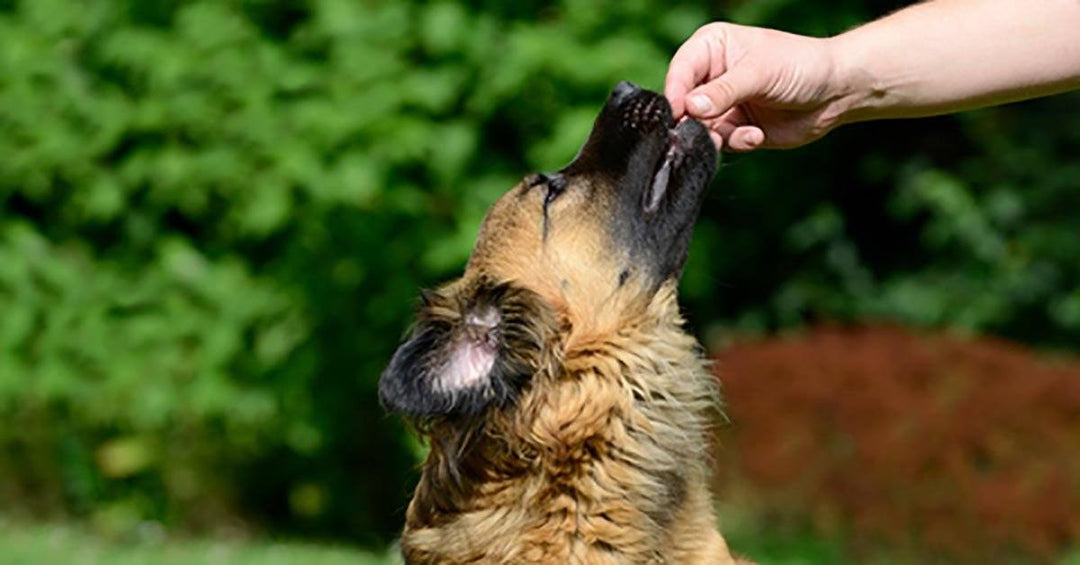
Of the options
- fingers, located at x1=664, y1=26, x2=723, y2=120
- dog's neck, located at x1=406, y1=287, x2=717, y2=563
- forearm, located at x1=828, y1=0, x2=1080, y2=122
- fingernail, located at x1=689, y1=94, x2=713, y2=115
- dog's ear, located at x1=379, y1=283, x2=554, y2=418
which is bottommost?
dog's neck, located at x1=406, y1=287, x2=717, y2=563

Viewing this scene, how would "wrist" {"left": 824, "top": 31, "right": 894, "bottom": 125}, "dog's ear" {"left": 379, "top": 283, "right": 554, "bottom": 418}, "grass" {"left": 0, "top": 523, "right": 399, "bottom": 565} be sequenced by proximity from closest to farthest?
"dog's ear" {"left": 379, "top": 283, "right": 554, "bottom": 418}
"wrist" {"left": 824, "top": 31, "right": 894, "bottom": 125}
"grass" {"left": 0, "top": 523, "right": 399, "bottom": 565}

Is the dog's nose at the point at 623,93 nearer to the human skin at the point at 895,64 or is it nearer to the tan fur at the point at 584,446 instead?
the human skin at the point at 895,64

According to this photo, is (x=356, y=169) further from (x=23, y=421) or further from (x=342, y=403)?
(x=23, y=421)

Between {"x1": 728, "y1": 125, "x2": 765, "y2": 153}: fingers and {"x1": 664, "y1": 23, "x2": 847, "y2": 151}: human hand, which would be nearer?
{"x1": 664, "y1": 23, "x2": 847, "y2": 151}: human hand

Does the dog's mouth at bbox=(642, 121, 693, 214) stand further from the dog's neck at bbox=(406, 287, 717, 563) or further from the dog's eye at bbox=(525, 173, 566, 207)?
the dog's neck at bbox=(406, 287, 717, 563)

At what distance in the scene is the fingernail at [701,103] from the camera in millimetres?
4676

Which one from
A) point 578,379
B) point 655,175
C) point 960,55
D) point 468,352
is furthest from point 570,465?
point 960,55

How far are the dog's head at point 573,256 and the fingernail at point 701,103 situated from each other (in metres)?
0.20

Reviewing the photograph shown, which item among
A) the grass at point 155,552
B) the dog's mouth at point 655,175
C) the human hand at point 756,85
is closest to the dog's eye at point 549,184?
the dog's mouth at point 655,175

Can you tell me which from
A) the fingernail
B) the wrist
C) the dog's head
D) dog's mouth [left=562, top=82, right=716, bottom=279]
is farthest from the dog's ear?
the wrist

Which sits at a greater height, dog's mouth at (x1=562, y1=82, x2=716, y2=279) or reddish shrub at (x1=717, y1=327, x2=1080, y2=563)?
dog's mouth at (x1=562, y1=82, x2=716, y2=279)

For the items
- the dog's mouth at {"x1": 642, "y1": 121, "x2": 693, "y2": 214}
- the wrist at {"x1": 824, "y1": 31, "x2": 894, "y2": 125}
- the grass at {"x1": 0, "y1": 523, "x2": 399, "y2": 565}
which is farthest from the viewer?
the grass at {"x1": 0, "y1": 523, "x2": 399, "y2": 565}

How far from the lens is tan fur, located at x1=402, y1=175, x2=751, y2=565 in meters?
4.49

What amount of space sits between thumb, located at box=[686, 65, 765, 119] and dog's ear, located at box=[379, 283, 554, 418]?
65 centimetres
